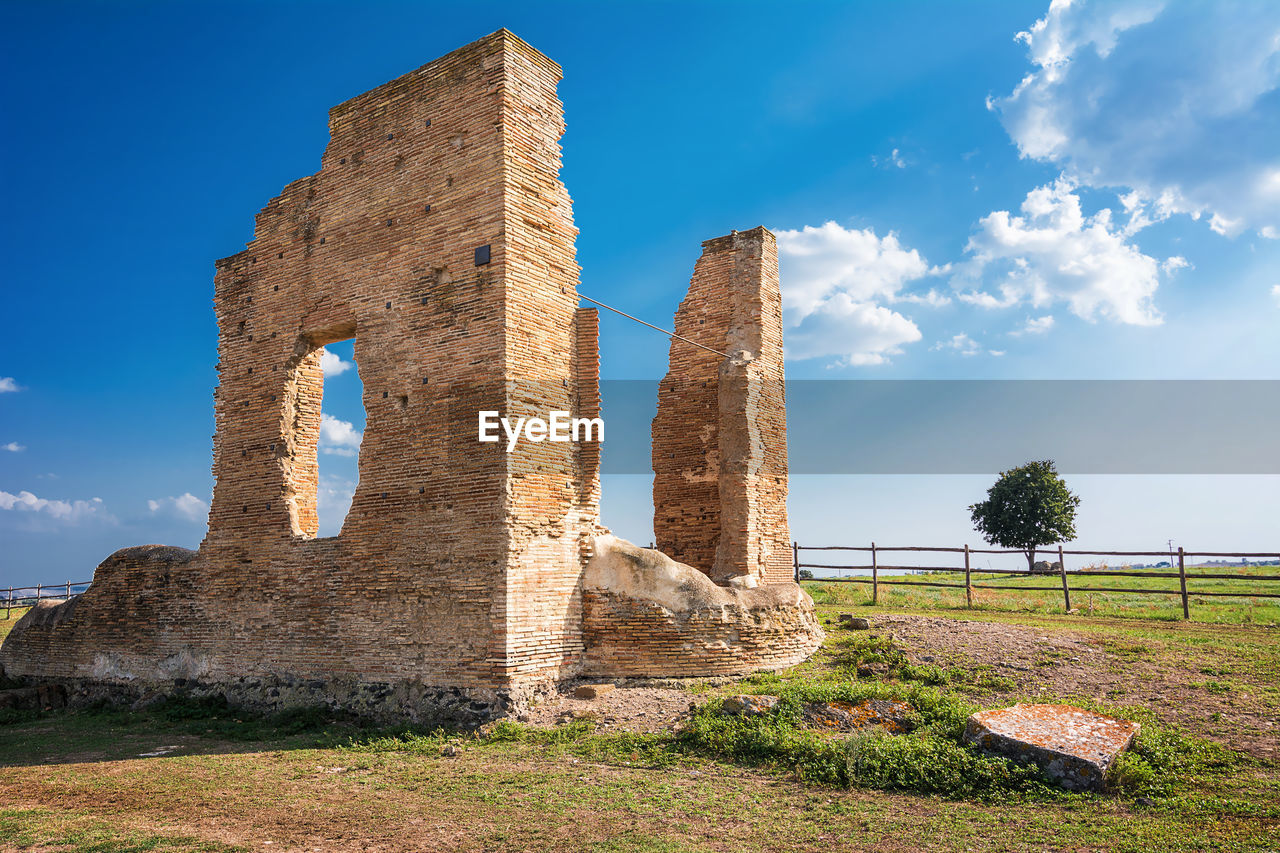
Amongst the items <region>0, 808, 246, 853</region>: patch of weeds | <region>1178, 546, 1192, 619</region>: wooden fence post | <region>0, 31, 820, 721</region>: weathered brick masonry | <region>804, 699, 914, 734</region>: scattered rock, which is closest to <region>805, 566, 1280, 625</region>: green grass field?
<region>1178, 546, 1192, 619</region>: wooden fence post

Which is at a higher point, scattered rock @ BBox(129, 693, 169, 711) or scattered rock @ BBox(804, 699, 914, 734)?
scattered rock @ BBox(804, 699, 914, 734)

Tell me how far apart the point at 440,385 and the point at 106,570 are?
803cm

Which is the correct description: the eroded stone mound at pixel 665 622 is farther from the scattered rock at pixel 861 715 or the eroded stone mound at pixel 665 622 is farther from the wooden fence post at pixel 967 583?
the wooden fence post at pixel 967 583

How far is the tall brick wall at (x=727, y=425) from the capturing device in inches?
510

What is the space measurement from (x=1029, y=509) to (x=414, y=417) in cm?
3528

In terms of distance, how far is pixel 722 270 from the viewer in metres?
14.0

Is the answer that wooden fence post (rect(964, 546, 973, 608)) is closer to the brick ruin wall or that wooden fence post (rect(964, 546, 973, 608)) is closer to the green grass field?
the green grass field

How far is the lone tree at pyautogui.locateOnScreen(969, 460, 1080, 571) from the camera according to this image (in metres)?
37.2

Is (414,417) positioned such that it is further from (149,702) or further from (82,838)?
(149,702)

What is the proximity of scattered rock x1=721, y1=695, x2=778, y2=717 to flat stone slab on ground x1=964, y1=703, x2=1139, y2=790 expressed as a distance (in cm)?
192

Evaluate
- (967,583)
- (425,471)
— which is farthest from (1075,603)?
(425,471)

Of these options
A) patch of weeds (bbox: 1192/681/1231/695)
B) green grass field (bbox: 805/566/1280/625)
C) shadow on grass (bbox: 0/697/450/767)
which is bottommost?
shadow on grass (bbox: 0/697/450/767)

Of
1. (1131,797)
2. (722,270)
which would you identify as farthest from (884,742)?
(722,270)

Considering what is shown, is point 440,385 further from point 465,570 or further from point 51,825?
point 51,825
